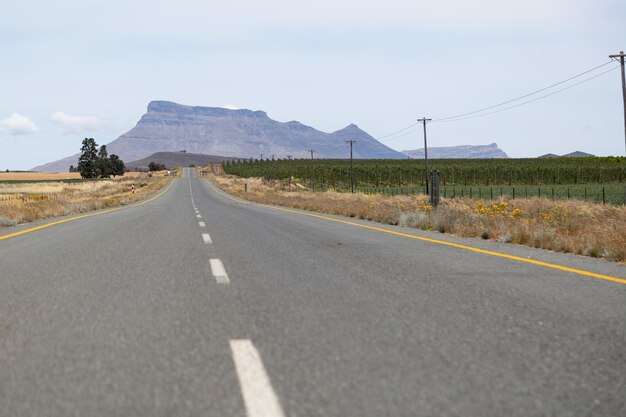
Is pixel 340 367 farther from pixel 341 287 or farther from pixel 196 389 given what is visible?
pixel 341 287

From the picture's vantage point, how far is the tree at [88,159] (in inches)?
5591

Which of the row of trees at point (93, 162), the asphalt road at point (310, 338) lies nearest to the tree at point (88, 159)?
the row of trees at point (93, 162)

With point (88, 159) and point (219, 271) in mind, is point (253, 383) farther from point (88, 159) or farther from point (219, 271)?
point (88, 159)

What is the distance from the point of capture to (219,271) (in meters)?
7.57

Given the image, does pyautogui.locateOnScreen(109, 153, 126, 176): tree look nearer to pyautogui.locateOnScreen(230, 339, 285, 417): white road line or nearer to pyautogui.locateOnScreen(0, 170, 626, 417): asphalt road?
pyautogui.locateOnScreen(0, 170, 626, 417): asphalt road

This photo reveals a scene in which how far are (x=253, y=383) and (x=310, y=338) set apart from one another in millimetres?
1019

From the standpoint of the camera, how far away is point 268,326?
4.62 metres

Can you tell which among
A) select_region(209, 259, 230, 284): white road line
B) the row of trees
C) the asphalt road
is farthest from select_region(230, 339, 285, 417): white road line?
the row of trees

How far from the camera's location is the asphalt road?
10.1 ft

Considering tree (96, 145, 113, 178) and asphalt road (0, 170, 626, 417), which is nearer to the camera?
asphalt road (0, 170, 626, 417)

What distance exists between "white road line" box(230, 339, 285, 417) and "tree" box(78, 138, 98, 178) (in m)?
148

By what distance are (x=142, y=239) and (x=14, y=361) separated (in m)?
8.49

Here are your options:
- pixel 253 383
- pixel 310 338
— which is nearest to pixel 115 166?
pixel 310 338

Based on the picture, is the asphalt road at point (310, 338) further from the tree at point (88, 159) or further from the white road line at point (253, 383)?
the tree at point (88, 159)
